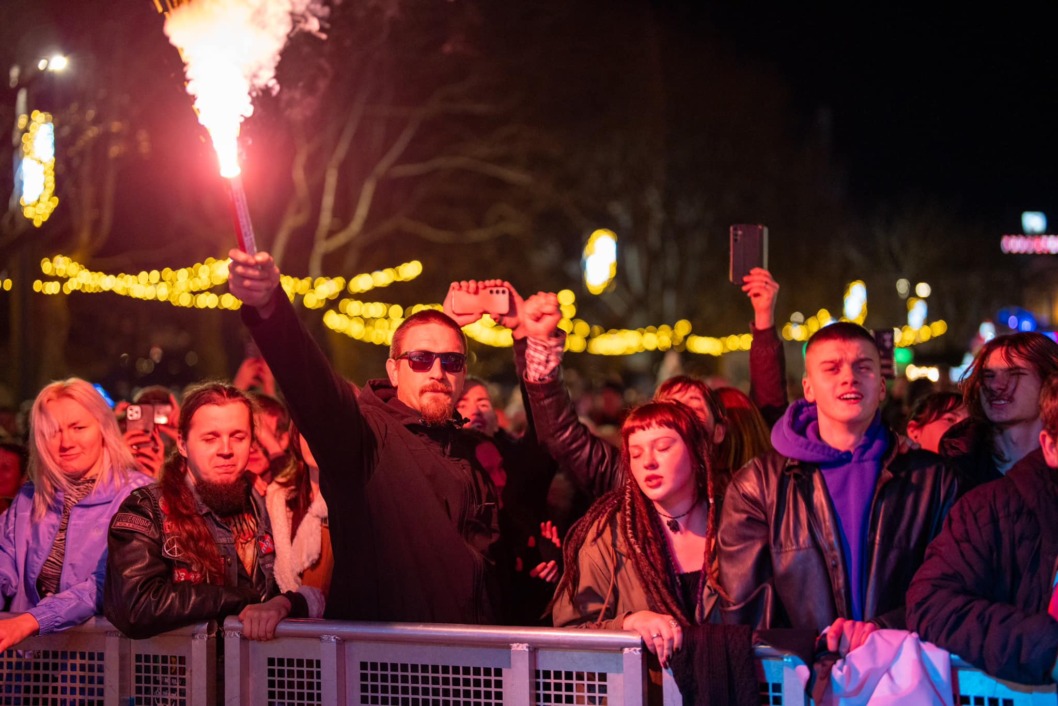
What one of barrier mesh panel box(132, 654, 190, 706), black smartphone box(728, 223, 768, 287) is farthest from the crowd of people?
black smartphone box(728, 223, 768, 287)

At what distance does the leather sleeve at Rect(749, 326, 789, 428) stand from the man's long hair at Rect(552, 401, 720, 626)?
5.49 ft

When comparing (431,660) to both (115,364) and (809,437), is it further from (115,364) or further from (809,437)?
(115,364)

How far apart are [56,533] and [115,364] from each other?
27.9 metres

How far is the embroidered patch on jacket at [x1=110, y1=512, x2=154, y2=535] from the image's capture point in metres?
4.52

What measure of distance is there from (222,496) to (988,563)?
9.63ft

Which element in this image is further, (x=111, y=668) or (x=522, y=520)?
(x=522, y=520)

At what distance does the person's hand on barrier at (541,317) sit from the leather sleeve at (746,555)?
1421 millimetres

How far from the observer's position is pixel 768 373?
648 cm

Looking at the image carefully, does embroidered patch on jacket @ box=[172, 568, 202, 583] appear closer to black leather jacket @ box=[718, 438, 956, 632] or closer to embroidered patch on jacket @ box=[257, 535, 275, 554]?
embroidered patch on jacket @ box=[257, 535, 275, 554]

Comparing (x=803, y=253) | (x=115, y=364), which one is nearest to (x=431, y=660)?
(x=115, y=364)

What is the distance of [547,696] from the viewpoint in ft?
13.8

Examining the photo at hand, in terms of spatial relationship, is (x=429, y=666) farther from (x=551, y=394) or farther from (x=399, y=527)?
(x=551, y=394)

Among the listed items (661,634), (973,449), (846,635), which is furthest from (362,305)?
(846,635)

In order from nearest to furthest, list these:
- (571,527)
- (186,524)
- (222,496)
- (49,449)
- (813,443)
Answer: (813,443) → (186,524) → (222,496) → (571,527) → (49,449)
